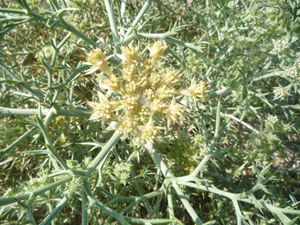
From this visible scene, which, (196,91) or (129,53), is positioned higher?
(129,53)

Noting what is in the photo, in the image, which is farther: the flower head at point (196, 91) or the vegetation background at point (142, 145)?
the flower head at point (196, 91)

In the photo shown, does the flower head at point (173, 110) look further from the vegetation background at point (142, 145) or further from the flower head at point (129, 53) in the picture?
the flower head at point (129, 53)

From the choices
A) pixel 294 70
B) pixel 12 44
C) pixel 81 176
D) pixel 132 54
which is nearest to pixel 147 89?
pixel 132 54

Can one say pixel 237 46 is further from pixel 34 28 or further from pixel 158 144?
pixel 34 28

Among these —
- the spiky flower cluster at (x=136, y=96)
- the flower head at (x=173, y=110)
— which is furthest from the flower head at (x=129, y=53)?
the flower head at (x=173, y=110)

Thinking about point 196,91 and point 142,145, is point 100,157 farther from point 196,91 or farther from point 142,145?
point 196,91

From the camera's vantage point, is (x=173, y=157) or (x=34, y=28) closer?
(x=173, y=157)

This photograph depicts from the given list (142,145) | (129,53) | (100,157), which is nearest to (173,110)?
(142,145)

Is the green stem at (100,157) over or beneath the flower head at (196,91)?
beneath

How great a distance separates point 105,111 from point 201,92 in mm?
865

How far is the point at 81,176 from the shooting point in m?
1.65

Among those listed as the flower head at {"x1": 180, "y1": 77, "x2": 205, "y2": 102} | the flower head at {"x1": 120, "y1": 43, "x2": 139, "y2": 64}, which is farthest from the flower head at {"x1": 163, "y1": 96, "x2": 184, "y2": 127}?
the flower head at {"x1": 120, "y1": 43, "x2": 139, "y2": 64}

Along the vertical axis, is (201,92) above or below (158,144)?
above

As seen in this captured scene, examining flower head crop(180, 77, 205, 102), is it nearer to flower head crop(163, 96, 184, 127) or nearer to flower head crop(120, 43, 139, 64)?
flower head crop(163, 96, 184, 127)
